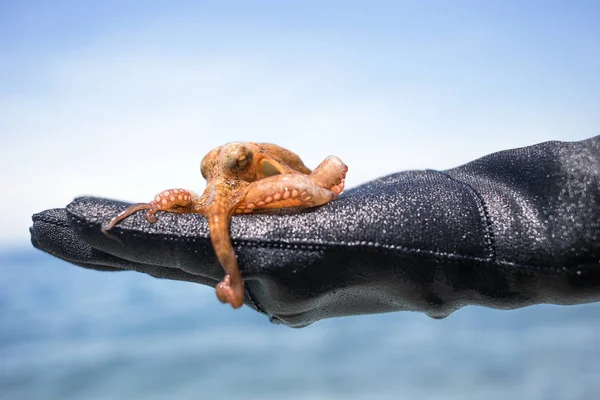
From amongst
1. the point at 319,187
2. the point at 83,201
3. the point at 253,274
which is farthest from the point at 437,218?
the point at 83,201

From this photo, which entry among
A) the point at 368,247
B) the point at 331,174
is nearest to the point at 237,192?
the point at 331,174

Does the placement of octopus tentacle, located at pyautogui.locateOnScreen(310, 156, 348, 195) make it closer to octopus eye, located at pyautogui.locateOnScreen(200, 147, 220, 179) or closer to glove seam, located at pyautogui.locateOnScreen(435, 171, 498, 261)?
octopus eye, located at pyautogui.locateOnScreen(200, 147, 220, 179)

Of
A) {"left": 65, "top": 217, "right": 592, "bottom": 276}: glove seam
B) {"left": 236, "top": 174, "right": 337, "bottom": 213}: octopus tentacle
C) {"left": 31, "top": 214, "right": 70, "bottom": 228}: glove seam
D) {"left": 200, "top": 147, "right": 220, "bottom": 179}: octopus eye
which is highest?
{"left": 200, "top": 147, "right": 220, "bottom": 179}: octopus eye

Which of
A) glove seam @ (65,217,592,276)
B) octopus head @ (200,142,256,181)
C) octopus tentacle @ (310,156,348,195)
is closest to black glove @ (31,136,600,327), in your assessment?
glove seam @ (65,217,592,276)

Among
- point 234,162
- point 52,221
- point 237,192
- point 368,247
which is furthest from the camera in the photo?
point 52,221

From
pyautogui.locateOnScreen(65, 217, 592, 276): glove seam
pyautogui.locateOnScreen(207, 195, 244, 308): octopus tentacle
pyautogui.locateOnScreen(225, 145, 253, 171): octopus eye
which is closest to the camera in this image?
pyautogui.locateOnScreen(207, 195, 244, 308): octopus tentacle

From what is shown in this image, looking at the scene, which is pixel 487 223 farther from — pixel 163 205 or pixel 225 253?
pixel 163 205

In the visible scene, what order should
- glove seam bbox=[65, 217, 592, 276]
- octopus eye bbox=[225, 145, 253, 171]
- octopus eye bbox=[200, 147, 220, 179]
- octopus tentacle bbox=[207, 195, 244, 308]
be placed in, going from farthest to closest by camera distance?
octopus eye bbox=[200, 147, 220, 179]
octopus eye bbox=[225, 145, 253, 171]
glove seam bbox=[65, 217, 592, 276]
octopus tentacle bbox=[207, 195, 244, 308]

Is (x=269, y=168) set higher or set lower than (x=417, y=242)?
higher
